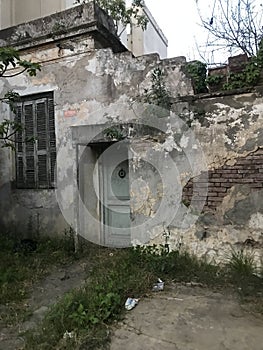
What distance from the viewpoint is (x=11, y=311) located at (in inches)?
137

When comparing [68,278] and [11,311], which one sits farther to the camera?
[68,278]

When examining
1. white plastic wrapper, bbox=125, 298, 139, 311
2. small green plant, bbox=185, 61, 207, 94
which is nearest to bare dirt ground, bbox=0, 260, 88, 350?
white plastic wrapper, bbox=125, 298, 139, 311

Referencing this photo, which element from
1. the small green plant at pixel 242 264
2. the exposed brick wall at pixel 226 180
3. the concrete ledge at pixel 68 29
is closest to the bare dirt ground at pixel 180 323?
the small green plant at pixel 242 264

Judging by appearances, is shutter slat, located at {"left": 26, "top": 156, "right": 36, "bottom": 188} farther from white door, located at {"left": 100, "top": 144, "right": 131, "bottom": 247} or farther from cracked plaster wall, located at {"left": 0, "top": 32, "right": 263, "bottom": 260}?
white door, located at {"left": 100, "top": 144, "right": 131, "bottom": 247}

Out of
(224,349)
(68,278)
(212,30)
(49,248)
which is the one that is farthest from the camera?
(212,30)

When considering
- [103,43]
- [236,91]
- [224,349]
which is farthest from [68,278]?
[103,43]

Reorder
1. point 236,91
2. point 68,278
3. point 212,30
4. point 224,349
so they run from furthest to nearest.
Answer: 1. point 212,30
2. point 68,278
3. point 236,91
4. point 224,349

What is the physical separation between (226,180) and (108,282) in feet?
6.38

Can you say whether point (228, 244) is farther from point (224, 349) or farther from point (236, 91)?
point (236, 91)

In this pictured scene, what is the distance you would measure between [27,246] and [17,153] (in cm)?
192

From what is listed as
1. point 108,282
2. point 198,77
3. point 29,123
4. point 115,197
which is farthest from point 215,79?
point 29,123

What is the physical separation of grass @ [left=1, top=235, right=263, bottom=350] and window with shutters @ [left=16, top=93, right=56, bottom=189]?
4.63 feet

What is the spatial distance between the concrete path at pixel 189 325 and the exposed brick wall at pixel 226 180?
1216 mm

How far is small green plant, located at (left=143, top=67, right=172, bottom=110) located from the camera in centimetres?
444
